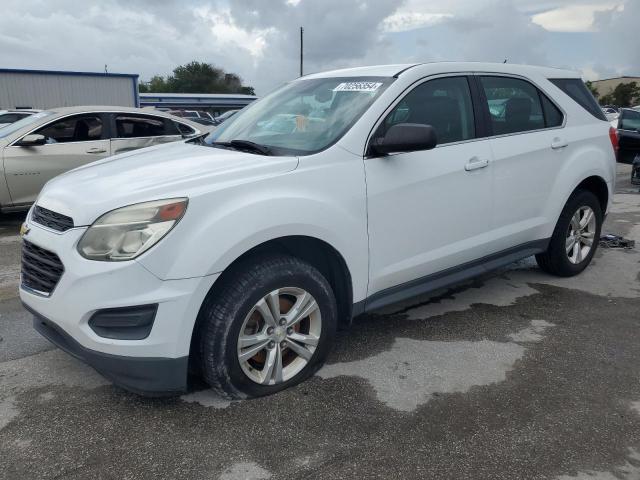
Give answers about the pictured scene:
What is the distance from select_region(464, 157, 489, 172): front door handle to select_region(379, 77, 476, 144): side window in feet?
0.53

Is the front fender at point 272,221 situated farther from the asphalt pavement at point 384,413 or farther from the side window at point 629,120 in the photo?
the side window at point 629,120

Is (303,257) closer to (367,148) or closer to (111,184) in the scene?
(367,148)

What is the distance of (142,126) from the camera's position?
24.7ft

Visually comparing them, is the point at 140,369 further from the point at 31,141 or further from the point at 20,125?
the point at 20,125

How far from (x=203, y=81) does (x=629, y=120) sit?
7880 cm

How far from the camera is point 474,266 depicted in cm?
387

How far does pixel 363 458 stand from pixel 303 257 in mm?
1133

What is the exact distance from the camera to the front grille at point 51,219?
8.55ft

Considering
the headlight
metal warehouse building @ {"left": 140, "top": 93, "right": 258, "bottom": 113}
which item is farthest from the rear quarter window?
metal warehouse building @ {"left": 140, "top": 93, "right": 258, "bottom": 113}

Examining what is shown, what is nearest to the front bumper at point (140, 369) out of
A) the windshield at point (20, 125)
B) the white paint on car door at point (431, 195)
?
the white paint on car door at point (431, 195)

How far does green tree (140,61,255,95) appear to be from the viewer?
8075cm

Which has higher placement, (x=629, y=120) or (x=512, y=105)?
(x=629, y=120)

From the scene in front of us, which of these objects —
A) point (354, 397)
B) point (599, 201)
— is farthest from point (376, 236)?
point (599, 201)

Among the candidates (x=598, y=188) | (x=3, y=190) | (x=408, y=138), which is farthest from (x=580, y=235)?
(x=3, y=190)
